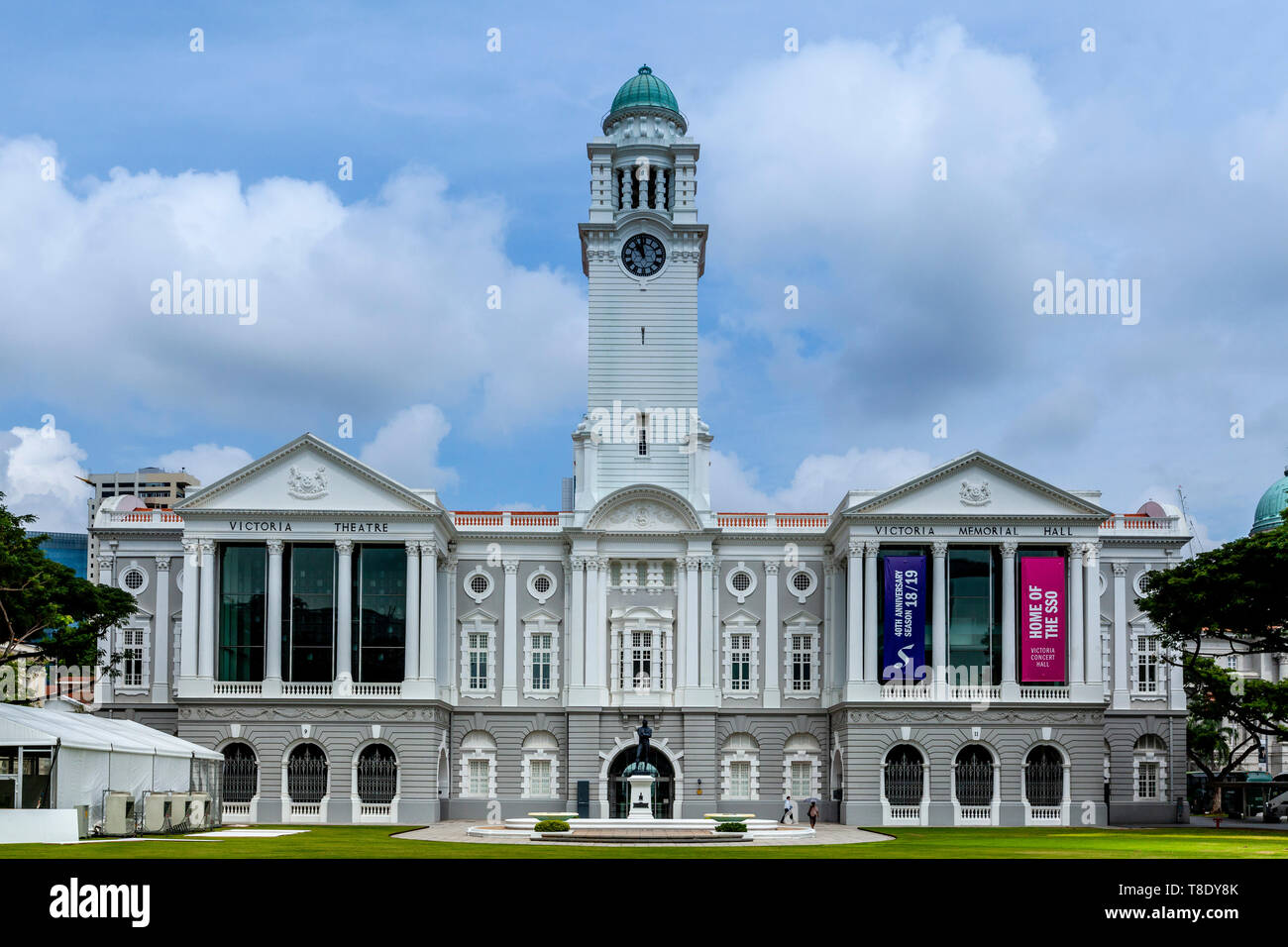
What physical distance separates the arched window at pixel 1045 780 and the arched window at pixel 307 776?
29.4 m

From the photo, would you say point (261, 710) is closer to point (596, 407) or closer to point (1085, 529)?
point (596, 407)

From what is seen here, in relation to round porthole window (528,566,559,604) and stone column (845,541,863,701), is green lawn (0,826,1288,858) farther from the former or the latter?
round porthole window (528,566,559,604)

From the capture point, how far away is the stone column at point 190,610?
6644 cm

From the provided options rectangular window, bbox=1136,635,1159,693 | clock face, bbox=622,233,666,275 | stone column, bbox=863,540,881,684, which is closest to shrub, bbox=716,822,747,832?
stone column, bbox=863,540,881,684

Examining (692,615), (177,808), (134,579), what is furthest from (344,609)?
(177,808)

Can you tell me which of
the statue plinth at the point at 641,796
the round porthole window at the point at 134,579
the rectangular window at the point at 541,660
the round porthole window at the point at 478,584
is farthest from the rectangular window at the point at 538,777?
the round porthole window at the point at 134,579

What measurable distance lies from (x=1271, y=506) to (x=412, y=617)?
225 feet

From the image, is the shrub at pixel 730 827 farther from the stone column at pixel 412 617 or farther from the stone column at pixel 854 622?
the stone column at pixel 412 617

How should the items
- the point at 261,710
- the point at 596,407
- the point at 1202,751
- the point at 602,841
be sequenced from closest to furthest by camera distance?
the point at 602,841, the point at 261,710, the point at 596,407, the point at 1202,751

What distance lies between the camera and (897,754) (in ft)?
218

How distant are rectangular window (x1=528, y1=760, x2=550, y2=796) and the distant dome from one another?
30443 mm

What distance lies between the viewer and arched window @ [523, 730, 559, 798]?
69.8 metres

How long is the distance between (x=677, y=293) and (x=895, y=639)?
1965cm
